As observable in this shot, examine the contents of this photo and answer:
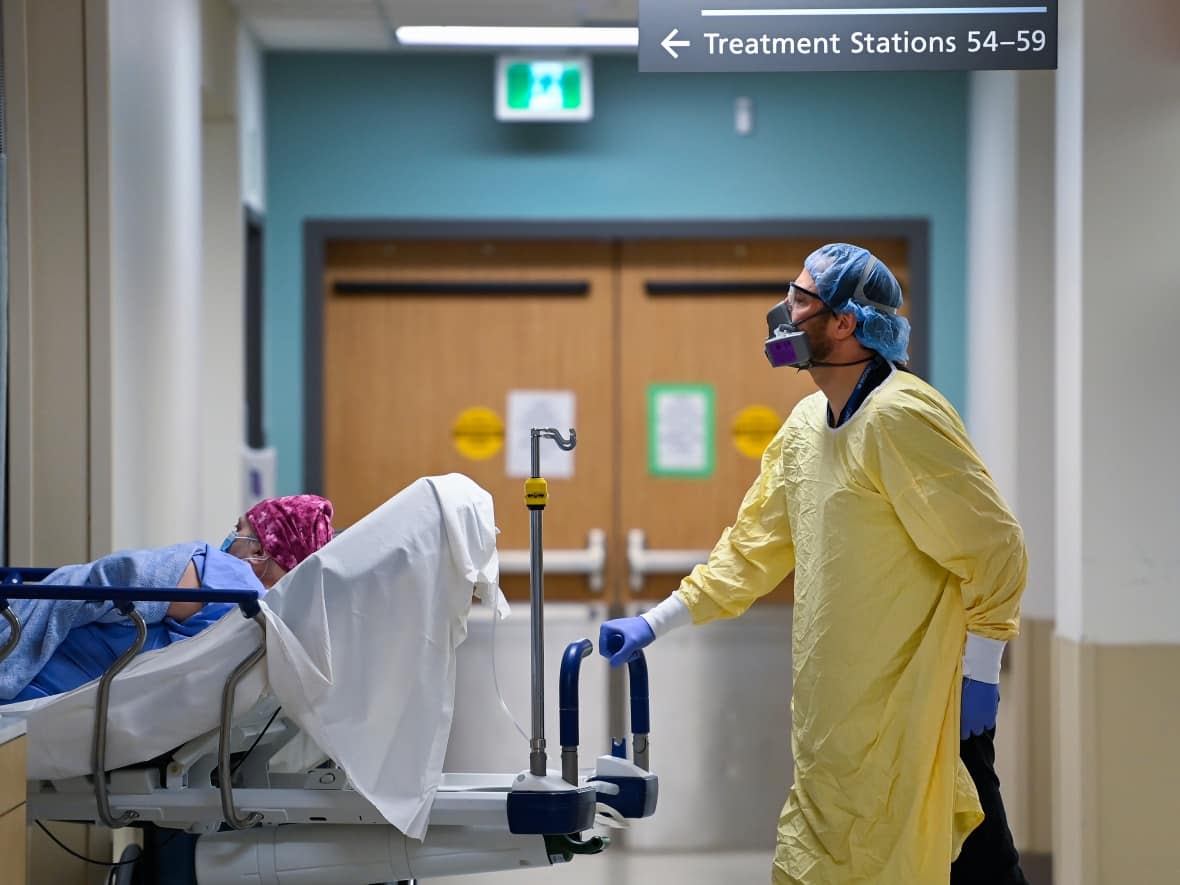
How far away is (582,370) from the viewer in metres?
4.98

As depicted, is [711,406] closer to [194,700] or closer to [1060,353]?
[1060,353]

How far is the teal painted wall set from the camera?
16.1 feet

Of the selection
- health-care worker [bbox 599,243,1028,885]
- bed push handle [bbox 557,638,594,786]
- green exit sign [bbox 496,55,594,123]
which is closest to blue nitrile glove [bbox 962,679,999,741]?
health-care worker [bbox 599,243,1028,885]

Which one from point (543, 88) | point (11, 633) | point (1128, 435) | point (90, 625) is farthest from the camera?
point (543, 88)

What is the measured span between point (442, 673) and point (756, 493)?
710 mm

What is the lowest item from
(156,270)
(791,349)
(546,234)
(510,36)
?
(791,349)

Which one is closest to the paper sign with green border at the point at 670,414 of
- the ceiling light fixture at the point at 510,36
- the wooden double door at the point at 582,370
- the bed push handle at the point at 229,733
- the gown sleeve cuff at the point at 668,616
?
the wooden double door at the point at 582,370

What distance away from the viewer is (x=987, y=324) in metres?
4.66

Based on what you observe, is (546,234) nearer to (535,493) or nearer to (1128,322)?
(1128,322)

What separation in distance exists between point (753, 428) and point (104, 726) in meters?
3.00

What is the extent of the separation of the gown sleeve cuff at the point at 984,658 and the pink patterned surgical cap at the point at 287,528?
1.21 m

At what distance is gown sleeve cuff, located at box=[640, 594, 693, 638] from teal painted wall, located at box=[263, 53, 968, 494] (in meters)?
2.43

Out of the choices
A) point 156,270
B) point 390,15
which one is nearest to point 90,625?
point 156,270

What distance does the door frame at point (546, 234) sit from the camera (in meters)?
4.91
